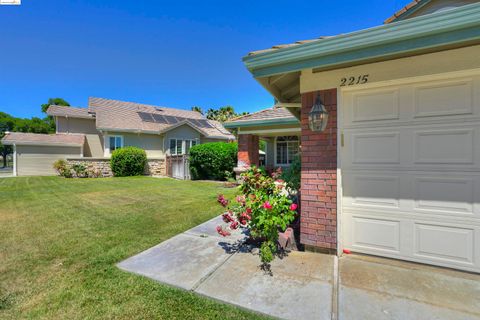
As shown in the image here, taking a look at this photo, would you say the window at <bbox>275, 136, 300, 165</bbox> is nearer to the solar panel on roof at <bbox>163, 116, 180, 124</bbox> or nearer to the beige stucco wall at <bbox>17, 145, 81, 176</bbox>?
the solar panel on roof at <bbox>163, 116, 180, 124</bbox>

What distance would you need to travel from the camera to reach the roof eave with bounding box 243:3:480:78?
7.09 ft

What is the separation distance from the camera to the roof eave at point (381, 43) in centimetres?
216

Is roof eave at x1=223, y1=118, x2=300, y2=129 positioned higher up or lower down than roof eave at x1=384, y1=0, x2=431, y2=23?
lower down

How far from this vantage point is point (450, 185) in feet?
9.33

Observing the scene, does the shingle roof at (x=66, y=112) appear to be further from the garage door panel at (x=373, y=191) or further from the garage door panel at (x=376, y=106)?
the garage door panel at (x=373, y=191)

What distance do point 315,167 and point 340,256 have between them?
1.41 metres

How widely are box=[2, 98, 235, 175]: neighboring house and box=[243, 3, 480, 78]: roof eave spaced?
680 inches

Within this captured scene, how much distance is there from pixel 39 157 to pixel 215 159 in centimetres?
1524

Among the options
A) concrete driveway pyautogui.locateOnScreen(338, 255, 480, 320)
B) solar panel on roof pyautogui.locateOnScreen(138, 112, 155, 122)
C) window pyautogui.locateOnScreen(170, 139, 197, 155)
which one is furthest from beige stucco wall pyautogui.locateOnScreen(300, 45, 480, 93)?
solar panel on roof pyautogui.locateOnScreen(138, 112, 155, 122)

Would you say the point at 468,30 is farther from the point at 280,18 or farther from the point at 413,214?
the point at 280,18

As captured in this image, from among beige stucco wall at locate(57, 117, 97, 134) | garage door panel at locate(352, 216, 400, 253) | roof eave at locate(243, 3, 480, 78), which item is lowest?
garage door panel at locate(352, 216, 400, 253)

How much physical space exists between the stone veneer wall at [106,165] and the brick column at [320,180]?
16745mm

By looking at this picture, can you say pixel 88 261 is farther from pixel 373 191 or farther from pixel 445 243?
pixel 445 243

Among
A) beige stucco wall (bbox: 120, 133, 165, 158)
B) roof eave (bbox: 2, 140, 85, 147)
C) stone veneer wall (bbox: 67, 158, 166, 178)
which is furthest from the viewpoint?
beige stucco wall (bbox: 120, 133, 165, 158)
